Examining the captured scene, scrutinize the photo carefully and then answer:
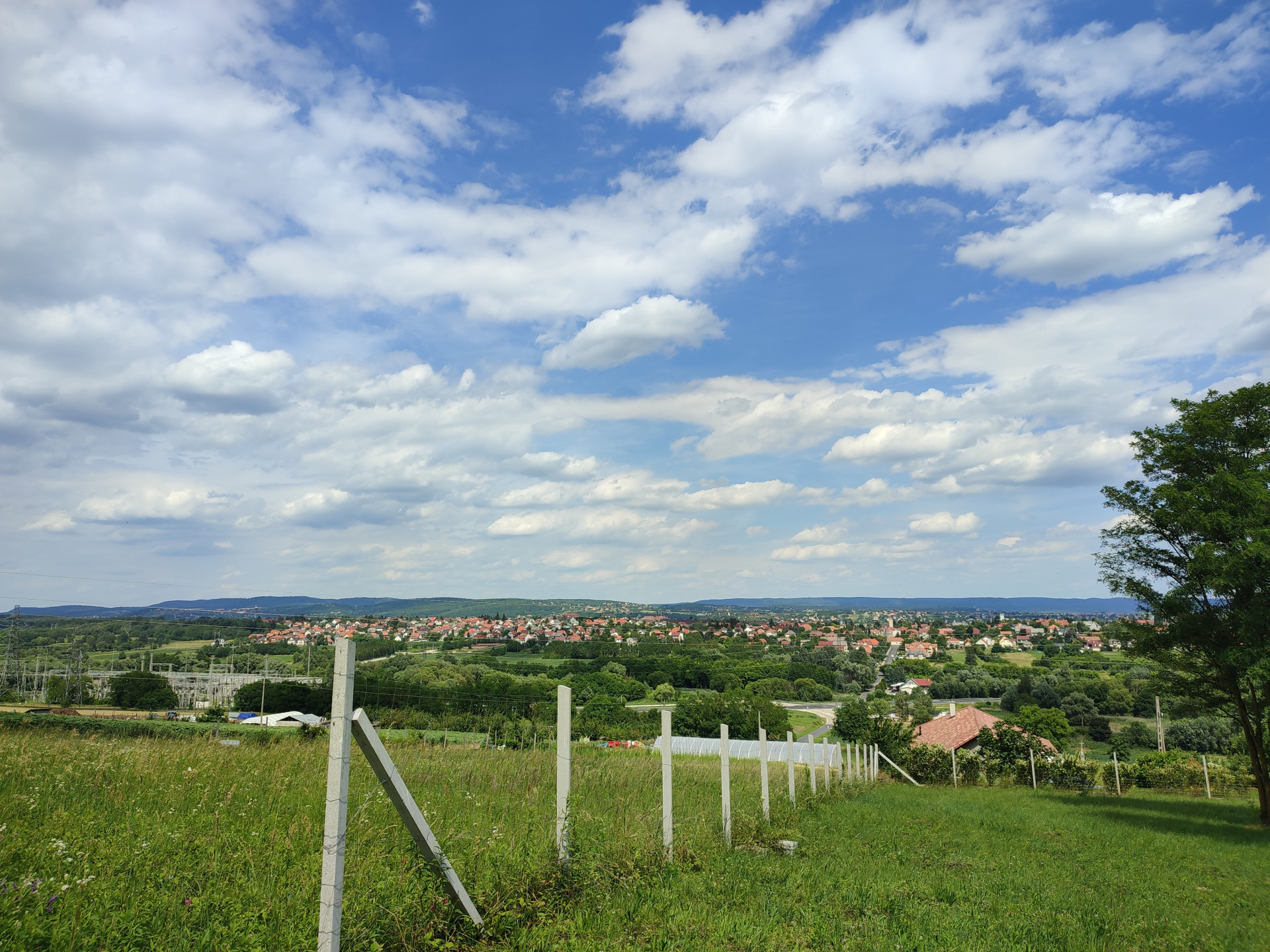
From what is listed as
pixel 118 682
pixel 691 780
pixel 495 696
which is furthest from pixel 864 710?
pixel 118 682

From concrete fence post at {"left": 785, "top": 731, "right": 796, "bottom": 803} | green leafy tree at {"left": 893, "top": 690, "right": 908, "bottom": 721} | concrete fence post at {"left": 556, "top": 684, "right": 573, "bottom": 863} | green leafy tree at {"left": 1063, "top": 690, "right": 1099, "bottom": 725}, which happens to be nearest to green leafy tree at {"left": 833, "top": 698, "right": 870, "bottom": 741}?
green leafy tree at {"left": 893, "top": 690, "right": 908, "bottom": 721}

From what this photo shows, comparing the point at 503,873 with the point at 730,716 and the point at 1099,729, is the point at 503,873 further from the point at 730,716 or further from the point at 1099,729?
the point at 1099,729

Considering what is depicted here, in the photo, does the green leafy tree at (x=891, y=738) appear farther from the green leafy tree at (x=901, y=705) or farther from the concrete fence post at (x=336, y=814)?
the green leafy tree at (x=901, y=705)

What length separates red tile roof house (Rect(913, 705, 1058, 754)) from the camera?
43.5 m

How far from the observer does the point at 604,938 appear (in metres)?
4.67

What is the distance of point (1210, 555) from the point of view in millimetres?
16141

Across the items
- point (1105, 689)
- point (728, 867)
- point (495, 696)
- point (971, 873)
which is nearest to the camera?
point (728, 867)

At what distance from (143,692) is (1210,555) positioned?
65344 mm

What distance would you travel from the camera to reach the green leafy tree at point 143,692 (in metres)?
51.6

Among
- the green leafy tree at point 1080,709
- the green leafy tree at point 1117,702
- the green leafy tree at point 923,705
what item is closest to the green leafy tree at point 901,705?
the green leafy tree at point 923,705

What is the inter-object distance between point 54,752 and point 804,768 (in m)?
15.1

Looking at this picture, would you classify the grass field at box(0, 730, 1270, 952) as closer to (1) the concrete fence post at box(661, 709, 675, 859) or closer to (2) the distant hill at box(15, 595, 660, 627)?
(1) the concrete fence post at box(661, 709, 675, 859)

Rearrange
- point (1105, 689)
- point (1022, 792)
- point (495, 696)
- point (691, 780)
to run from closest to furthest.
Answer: point (495, 696), point (691, 780), point (1022, 792), point (1105, 689)

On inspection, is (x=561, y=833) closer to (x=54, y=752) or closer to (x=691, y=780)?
(x=54, y=752)
